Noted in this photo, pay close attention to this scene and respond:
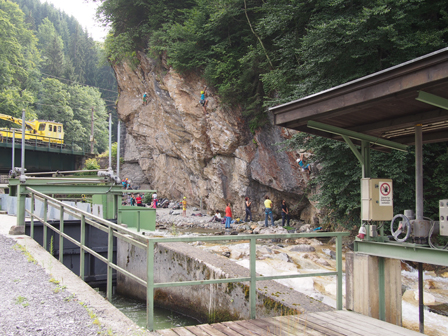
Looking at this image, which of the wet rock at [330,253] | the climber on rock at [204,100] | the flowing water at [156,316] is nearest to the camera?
the flowing water at [156,316]

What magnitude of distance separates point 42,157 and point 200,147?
21480 mm

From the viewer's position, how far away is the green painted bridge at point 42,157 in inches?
1433

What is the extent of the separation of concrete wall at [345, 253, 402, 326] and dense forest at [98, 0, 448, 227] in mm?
6827

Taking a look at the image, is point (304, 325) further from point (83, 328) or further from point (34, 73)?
point (34, 73)

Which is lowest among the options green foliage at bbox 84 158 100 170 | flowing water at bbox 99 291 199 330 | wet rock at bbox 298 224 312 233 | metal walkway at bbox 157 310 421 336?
flowing water at bbox 99 291 199 330

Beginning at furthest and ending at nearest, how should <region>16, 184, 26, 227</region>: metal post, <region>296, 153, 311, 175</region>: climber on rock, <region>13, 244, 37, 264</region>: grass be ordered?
<region>296, 153, 311, 175</region>: climber on rock < <region>16, 184, 26, 227</region>: metal post < <region>13, 244, 37, 264</region>: grass

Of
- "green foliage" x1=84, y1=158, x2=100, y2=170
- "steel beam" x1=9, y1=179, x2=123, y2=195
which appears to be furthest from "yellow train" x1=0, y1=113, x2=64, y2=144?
"steel beam" x1=9, y1=179, x2=123, y2=195

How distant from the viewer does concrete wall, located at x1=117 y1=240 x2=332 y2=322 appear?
235 inches

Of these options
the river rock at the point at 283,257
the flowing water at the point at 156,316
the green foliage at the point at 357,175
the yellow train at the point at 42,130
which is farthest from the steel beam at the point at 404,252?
the yellow train at the point at 42,130

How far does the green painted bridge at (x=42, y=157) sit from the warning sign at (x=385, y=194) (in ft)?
123

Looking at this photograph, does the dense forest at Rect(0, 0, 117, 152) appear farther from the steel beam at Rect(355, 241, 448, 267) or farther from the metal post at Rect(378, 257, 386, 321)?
the metal post at Rect(378, 257, 386, 321)

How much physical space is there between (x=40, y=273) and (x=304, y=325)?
4693 mm

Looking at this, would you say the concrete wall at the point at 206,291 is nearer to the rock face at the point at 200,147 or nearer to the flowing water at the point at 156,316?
the flowing water at the point at 156,316

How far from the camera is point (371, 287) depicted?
16.5ft
